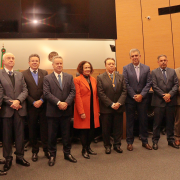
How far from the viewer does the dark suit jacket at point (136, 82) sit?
3045 mm

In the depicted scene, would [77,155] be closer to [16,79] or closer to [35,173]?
[35,173]

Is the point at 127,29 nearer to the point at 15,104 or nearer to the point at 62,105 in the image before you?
the point at 62,105

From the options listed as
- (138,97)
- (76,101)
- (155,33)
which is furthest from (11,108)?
(155,33)

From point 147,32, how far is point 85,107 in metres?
3.15

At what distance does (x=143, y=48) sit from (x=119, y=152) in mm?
2973

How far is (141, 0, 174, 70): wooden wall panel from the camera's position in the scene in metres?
4.70

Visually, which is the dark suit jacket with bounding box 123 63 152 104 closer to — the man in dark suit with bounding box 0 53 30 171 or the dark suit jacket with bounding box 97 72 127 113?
the dark suit jacket with bounding box 97 72 127 113

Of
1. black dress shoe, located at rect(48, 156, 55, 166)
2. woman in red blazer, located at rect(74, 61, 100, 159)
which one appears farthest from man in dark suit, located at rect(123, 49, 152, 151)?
black dress shoe, located at rect(48, 156, 55, 166)

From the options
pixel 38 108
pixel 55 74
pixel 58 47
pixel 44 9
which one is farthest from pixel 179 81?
pixel 58 47

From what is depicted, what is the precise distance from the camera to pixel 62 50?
653cm

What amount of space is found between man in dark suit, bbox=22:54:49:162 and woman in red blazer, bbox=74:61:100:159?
1.71 feet

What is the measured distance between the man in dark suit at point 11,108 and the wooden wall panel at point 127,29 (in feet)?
9.10

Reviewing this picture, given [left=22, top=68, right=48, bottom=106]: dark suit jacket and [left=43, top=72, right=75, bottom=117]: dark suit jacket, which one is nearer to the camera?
[left=43, top=72, right=75, bottom=117]: dark suit jacket

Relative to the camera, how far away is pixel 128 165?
2.39 meters
